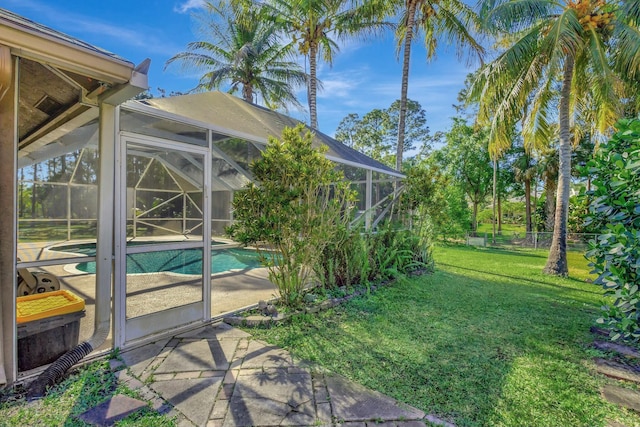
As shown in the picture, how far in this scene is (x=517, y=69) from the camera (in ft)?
27.8

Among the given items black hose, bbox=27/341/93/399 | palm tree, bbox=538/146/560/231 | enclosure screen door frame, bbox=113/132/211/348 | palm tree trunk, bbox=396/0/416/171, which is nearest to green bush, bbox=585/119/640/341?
enclosure screen door frame, bbox=113/132/211/348

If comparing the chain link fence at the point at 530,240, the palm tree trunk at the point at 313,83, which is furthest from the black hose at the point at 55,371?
the chain link fence at the point at 530,240

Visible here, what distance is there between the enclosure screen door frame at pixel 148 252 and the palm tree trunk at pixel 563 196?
9.05m

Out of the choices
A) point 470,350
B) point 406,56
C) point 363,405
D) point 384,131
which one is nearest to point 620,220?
point 470,350

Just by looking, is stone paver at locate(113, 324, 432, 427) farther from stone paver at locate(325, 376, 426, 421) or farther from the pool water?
the pool water

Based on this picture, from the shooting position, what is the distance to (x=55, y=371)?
271cm

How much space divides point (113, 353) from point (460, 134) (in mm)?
24267

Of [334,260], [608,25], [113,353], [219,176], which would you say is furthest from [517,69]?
[113,353]

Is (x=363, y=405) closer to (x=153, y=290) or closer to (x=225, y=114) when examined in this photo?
(x=153, y=290)

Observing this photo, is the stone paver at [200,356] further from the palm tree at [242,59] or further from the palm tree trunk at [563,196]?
the palm tree at [242,59]

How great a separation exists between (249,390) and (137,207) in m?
2.46

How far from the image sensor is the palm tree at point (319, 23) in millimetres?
11656

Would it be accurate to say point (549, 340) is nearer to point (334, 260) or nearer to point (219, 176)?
point (334, 260)

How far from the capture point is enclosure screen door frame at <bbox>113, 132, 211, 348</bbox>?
3365mm
